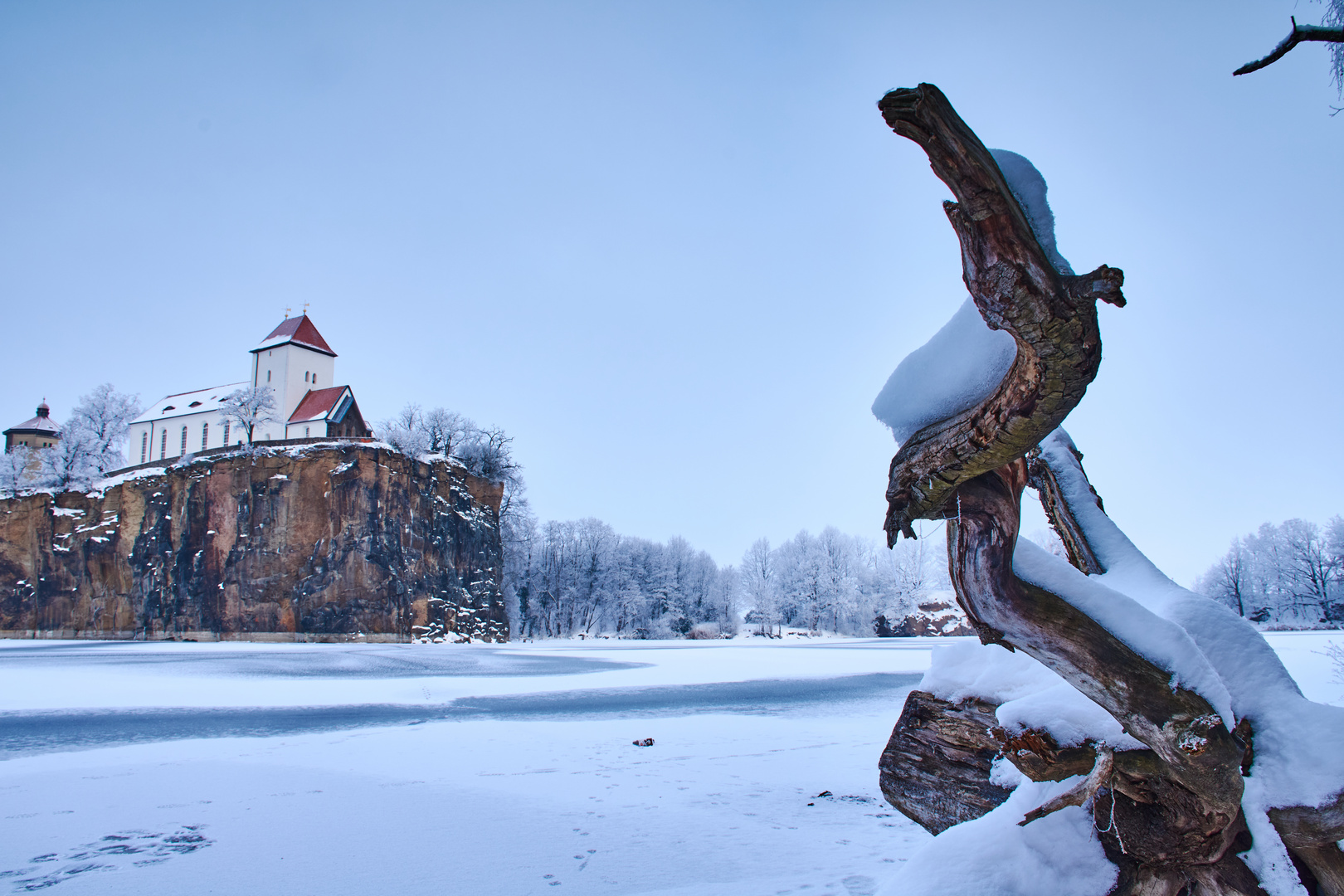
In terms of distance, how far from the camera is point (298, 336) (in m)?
66.5

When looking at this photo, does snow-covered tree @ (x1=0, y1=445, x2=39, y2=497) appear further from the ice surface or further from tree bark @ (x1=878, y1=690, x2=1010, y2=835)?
the ice surface

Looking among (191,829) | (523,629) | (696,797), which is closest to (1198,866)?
(696,797)

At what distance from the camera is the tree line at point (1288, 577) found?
56938 millimetres

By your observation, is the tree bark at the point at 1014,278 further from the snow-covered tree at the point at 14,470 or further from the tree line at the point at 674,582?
the snow-covered tree at the point at 14,470

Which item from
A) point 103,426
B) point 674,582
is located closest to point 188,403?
point 103,426

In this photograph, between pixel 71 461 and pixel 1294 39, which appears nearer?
pixel 1294 39

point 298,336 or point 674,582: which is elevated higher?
point 298,336

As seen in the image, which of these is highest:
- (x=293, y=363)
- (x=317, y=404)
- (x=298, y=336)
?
(x=298, y=336)

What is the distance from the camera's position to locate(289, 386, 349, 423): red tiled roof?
207 feet

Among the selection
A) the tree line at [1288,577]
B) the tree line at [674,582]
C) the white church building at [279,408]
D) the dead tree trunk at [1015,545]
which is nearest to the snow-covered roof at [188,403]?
the white church building at [279,408]

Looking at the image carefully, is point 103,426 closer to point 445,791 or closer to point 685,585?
point 685,585

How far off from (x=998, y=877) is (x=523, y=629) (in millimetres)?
71923

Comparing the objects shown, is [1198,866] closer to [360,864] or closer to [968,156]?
[968,156]

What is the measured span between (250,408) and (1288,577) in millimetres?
85312
